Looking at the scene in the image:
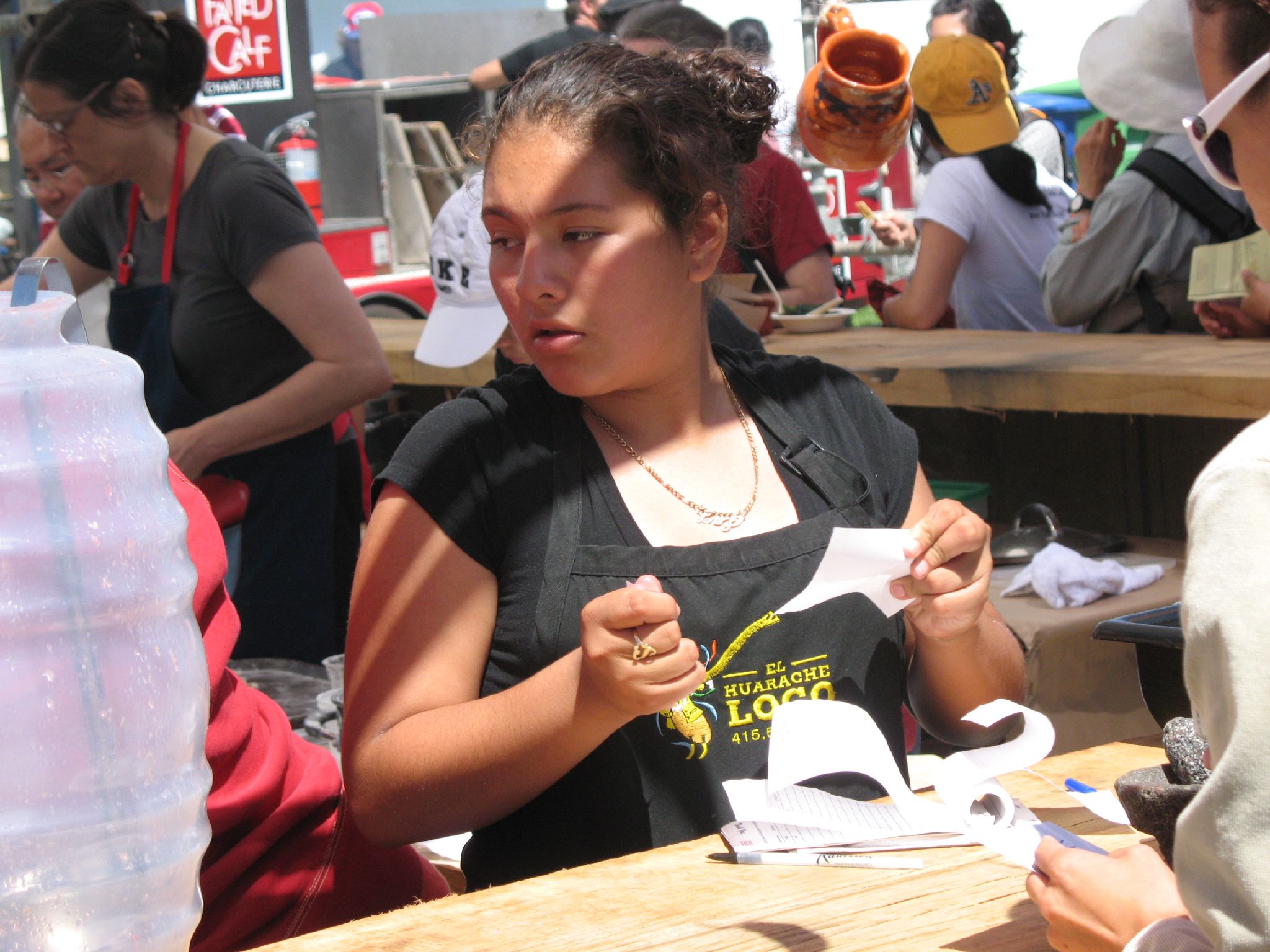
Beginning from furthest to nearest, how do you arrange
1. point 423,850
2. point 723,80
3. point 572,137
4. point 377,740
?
point 423,850
point 723,80
point 572,137
point 377,740

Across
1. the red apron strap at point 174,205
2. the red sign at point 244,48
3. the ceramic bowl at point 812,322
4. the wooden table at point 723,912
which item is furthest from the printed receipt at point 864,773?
the red sign at point 244,48

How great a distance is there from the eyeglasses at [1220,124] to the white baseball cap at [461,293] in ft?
6.83

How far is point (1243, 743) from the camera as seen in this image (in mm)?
762

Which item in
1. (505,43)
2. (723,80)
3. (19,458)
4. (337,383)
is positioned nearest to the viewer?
(19,458)

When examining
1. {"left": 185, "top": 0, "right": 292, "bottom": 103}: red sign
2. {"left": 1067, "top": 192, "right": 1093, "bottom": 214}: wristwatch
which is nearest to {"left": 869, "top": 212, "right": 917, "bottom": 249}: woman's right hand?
{"left": 1067, "top": 192, "right": 1093, "bottom": 214}: wristwatch

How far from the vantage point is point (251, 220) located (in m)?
2.77

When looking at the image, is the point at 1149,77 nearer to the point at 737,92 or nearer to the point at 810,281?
the point at 737,92

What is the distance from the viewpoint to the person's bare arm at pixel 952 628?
1.43 m

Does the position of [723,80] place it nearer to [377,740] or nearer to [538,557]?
[538,557]

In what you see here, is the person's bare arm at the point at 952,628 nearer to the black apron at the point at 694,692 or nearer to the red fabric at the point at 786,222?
the black apron at the point at 694,692

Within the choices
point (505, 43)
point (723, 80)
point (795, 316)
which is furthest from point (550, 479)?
point (505, 43)

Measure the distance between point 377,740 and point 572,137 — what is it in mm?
741

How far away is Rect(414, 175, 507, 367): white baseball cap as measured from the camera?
306cm

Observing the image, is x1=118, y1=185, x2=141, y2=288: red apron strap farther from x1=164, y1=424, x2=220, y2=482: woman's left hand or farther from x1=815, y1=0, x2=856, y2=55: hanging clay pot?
x1=815, y1=0, x2=856, y2=55: hanging clay pot
